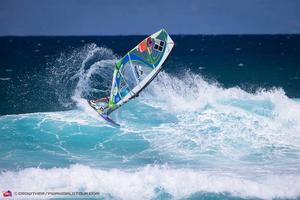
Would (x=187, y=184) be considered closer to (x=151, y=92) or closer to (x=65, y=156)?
(x=65, y=156)

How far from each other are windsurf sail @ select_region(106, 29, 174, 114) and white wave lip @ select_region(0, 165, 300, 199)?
4820 mm

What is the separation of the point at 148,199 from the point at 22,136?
8330mm

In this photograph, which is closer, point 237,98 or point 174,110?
point 174,110

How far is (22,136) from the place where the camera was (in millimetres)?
18234

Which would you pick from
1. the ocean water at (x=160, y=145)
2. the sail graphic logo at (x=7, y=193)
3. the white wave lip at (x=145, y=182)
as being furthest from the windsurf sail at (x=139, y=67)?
the sail graphic logo at (x=7, y=193)

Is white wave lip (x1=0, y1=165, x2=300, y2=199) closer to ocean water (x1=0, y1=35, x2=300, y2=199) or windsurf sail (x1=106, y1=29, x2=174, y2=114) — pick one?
ocean water (x1=0, y1=35, x2=300, y2=199)

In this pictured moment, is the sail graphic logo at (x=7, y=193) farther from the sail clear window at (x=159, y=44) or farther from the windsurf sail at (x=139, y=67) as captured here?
the sail clear window at (x=159, y=44)

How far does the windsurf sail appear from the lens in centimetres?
1769

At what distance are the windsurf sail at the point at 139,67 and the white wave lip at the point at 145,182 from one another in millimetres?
4820

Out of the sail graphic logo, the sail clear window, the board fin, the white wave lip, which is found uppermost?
the sail clear window

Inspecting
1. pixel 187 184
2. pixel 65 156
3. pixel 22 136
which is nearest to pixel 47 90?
pixel 22 136

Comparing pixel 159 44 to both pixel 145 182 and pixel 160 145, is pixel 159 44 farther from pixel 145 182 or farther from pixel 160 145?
pixel 145 182

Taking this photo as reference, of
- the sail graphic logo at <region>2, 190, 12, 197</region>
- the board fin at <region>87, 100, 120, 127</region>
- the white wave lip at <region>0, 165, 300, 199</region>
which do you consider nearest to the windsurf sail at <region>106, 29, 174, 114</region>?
the board fin at <region>87, 100, 120, 127</region>

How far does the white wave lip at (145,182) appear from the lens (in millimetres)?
13086
